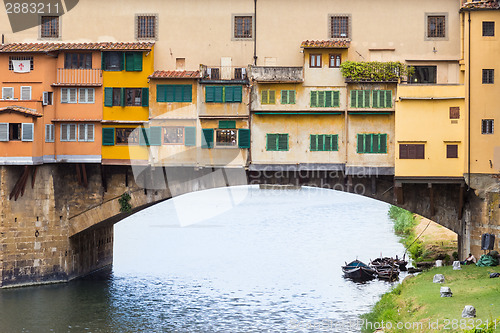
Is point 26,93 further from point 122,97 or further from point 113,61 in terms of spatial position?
point 122,97

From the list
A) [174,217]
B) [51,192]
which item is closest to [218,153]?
[51,192]

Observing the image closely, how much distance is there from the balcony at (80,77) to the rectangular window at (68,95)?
0.37 meters

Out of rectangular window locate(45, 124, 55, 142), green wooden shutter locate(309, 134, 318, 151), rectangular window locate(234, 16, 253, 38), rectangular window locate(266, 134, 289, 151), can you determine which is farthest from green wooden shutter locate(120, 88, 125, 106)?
green wooden shutter locate(309, 134, 318, 151)

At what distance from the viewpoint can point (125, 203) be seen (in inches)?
1531

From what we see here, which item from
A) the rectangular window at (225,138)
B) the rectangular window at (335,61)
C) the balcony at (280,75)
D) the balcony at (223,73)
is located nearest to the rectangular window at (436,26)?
the rectangular window at (335,61)

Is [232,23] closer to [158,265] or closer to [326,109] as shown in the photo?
[326,109]

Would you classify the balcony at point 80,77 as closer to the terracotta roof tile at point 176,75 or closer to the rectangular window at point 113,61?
the rectangular window at point 113,61

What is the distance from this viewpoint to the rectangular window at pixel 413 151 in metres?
Answer: 35.8

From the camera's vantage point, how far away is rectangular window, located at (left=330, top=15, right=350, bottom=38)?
37281mm

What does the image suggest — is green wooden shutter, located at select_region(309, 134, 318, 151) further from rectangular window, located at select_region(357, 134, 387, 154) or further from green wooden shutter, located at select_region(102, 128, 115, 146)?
green wooden shutter, located at select_region(102, 128, 115, 146)

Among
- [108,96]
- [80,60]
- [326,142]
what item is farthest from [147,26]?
[326,142]

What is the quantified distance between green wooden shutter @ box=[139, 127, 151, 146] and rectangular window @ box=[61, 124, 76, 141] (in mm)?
3523

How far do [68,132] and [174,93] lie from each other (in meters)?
5.95

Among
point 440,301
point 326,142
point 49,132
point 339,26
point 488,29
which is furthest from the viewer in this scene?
point 49,132
